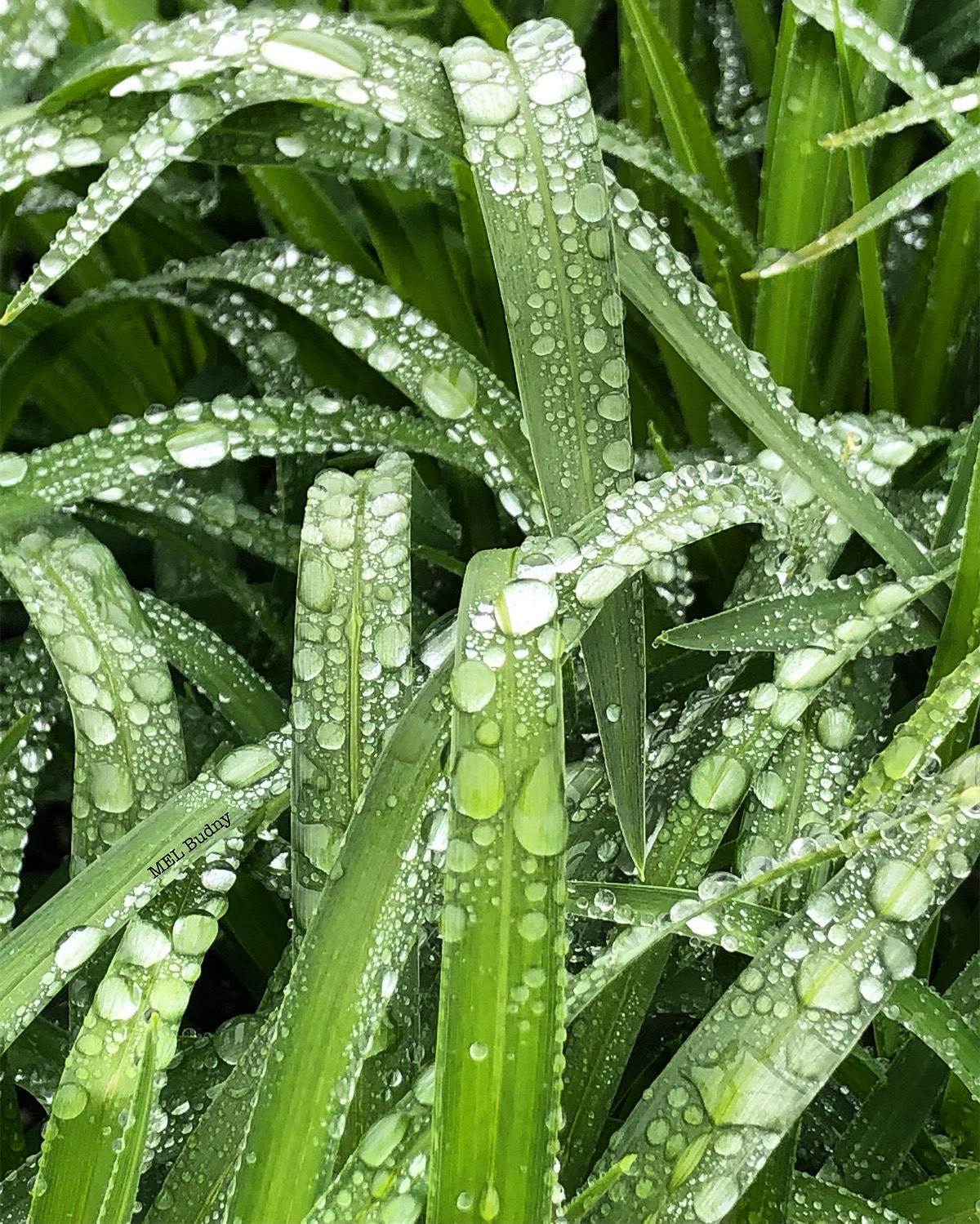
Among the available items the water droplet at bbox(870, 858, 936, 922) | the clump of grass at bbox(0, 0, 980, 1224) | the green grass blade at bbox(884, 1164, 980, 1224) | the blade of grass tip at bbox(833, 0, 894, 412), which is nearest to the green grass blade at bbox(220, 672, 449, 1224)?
the clump of grass at bbox(0, 0, 980, 1224)

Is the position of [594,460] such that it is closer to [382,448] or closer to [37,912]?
[382,448]

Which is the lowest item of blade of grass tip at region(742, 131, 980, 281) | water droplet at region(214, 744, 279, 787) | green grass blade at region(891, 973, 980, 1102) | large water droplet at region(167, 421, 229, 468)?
green grass blade at region(891, 973, 980, 1102)

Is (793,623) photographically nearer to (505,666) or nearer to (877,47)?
(505,666)

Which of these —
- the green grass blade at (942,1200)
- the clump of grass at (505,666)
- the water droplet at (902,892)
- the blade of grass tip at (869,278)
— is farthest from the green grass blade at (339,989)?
the blade of grass tip at (869,278)

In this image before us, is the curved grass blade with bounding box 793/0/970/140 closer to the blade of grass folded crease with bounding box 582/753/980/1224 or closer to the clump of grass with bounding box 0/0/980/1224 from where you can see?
the clump of grass with bounding box 0/0/980/1224

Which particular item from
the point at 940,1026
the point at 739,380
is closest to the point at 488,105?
the point at 739,380

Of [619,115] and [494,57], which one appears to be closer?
[494,57]

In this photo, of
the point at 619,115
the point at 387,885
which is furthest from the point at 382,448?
the point at 619,115
